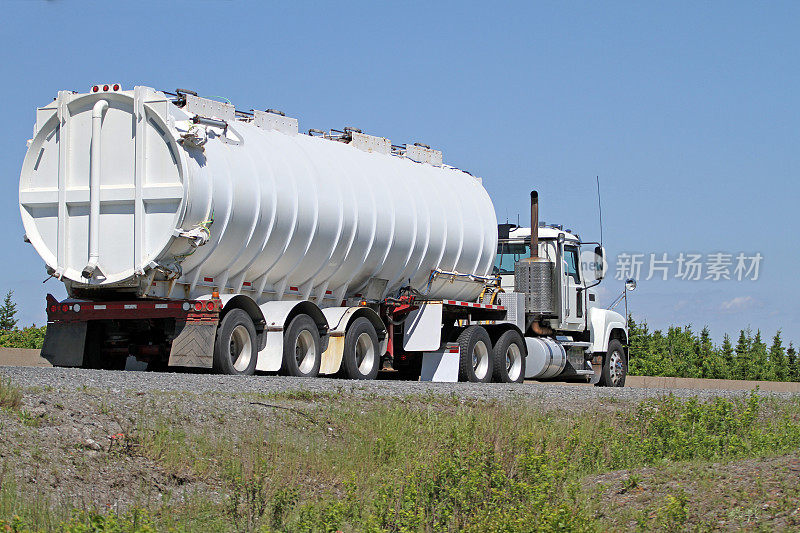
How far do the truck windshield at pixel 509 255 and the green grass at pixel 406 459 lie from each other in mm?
10667

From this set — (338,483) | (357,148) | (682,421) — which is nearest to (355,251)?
(357,148)

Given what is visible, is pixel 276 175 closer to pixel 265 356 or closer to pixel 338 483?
pixel 265 356

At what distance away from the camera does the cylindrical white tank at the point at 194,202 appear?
1619cm

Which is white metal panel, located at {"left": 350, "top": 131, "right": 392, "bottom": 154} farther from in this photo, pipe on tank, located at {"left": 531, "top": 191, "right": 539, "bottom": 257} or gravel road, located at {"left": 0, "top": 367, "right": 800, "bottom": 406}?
gravel road, located at {"left": 0, "top": 367, "right": 800, "bottom": 406}

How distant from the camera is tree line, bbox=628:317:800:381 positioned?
3978 centimetres

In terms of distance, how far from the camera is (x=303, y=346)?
59.8 ft

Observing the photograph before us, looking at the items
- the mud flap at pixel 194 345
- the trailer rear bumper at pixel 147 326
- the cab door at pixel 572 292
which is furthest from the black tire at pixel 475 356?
the mud flap at pixel 194 345

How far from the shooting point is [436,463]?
31.9 ft

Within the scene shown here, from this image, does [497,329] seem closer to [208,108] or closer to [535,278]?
[535,278]

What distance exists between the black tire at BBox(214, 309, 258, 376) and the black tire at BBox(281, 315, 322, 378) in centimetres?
62

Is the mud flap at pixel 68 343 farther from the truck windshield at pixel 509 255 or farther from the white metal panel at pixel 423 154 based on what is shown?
the truck windshield at pixel 509 255

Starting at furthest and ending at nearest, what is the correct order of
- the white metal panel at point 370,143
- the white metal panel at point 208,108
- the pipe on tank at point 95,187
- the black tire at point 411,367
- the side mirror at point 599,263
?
the side mirror at point 599,263 < the black tire at point 411,367 < the white metal panel at point 370,143 < the white metal panel at point 208,108 < the pipe on tank at point 95,187

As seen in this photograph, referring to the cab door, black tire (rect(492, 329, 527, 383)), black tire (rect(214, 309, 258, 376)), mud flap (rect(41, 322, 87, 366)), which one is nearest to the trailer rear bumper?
mud flap (rect(41, 322, 87, 366))

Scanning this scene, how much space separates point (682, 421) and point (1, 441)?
8.14 metres
